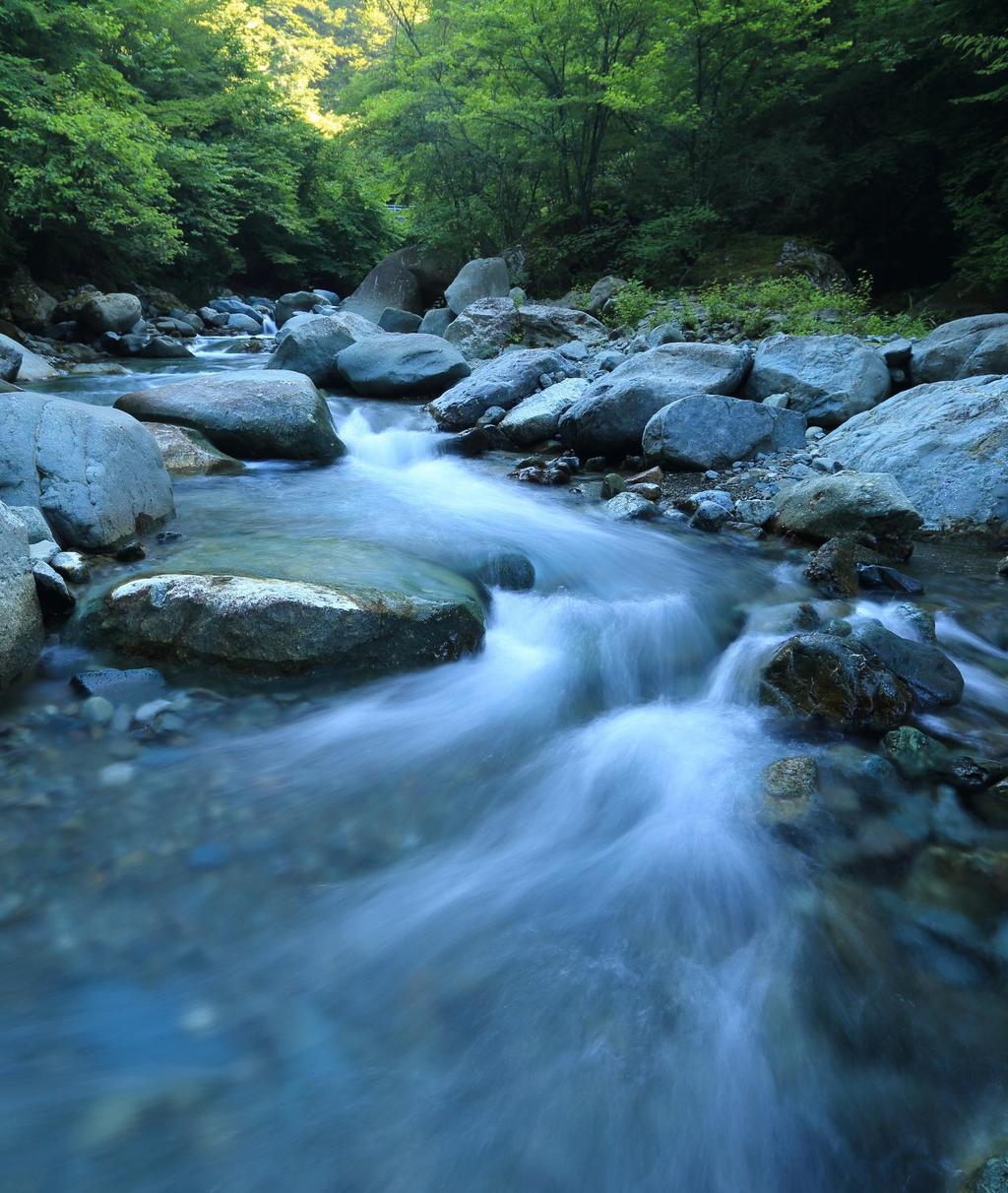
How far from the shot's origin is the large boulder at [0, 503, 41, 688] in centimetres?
303

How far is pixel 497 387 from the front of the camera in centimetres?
922

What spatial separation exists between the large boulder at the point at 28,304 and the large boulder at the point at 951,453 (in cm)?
1524

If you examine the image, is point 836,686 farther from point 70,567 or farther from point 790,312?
point 790,312

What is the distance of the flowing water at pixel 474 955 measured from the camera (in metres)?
1.58

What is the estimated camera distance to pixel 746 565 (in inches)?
200

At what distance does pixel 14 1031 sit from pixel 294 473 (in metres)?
5.60

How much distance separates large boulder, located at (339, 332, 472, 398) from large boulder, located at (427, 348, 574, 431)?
87cm

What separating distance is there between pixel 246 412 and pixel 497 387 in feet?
11.3

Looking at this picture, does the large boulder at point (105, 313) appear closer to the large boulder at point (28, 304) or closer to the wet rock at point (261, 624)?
the large boulder at point (28, 304)

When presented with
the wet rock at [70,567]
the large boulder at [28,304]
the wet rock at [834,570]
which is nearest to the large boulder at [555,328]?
the wet rock at [834,570]

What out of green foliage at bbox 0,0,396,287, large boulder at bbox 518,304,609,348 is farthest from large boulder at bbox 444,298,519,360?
green foliage at bbox 0,0,396,287

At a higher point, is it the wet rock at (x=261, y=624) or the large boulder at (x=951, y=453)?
the large boulder at (x=951, y=453)

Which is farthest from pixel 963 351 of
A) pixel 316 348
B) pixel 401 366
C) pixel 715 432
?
pixel 316 348

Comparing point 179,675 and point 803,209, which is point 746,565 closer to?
point 179,675
